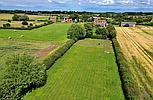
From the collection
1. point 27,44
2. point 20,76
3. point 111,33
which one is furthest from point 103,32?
point 20,76

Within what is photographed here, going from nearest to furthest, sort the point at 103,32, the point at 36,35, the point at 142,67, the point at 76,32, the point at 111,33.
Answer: the point at 142,67
the point at 76,32
the point at 111,33
the point at 36,35
the point at 103,32

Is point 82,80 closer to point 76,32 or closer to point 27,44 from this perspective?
point 27,44

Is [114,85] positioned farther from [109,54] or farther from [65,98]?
[109,54]

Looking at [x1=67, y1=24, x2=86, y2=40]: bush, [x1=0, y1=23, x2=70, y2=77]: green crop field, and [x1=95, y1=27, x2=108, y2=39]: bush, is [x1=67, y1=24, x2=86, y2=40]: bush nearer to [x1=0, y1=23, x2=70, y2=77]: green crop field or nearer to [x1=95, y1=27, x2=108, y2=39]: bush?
[x1=0, y1=23, x2=70, y2=77]: green crop field

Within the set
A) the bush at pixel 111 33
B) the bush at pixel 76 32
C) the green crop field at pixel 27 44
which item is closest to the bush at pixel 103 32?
the bush at pixel 111 33

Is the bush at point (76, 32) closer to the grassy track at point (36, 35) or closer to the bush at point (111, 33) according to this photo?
the grassy track at point (36, 35)

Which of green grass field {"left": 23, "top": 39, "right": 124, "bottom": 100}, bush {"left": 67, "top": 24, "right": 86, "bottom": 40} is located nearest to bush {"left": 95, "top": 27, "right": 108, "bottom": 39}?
bush {"left": 67, "top": 24, "right": 86, "bottom": 40}

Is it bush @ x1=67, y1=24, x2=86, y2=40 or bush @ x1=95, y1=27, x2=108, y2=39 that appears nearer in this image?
bush @ x1=67, y1=24, x2=86, y2=40
